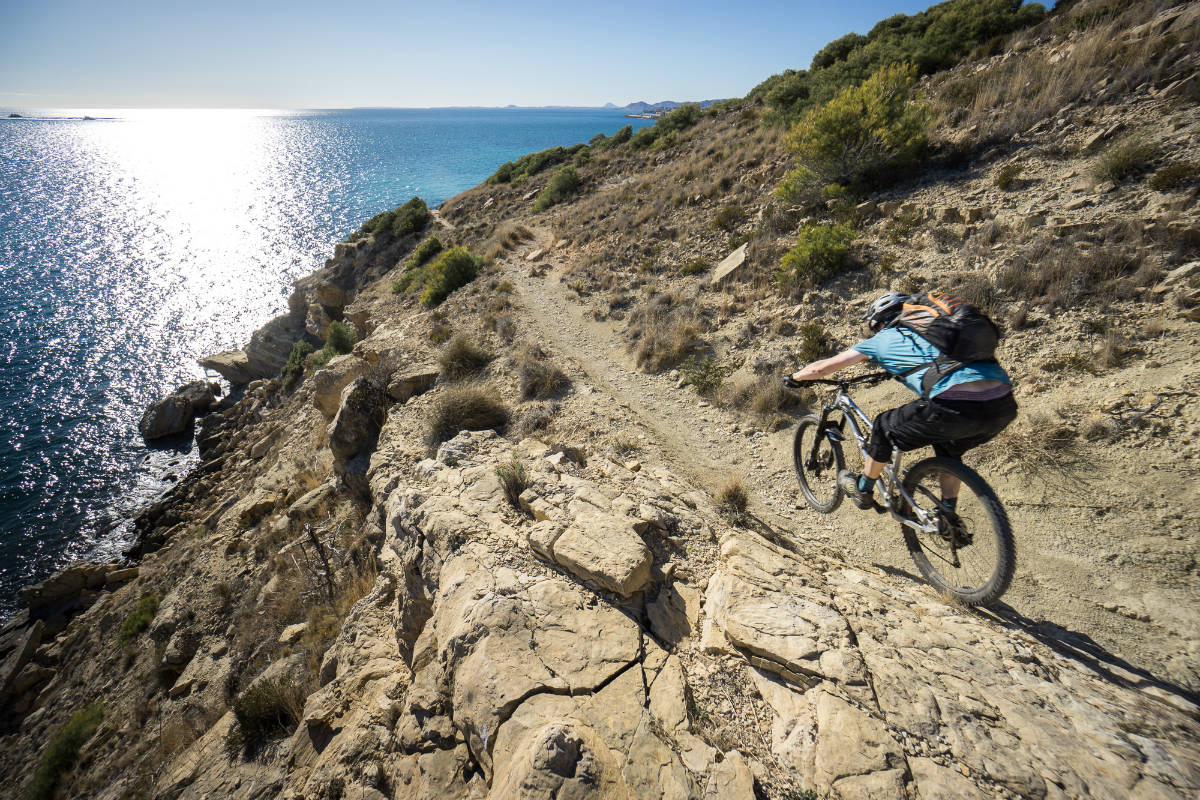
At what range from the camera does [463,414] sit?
8.36m

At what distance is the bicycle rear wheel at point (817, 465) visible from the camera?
540 centimetres

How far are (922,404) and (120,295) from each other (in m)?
54.2

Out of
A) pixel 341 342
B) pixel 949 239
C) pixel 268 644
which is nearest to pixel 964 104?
pixel 949 239

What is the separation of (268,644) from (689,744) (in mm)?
7626

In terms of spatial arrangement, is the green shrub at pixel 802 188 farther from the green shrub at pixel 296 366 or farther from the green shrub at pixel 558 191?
the green shrub at pixel 296 366

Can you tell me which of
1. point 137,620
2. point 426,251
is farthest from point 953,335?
point 426,251

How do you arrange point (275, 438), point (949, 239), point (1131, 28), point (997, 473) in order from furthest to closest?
point (275, 438) → point (1131, 28) → point (949, 239) → point (997, 473)

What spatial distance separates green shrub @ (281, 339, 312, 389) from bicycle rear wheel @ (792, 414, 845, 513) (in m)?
23.4

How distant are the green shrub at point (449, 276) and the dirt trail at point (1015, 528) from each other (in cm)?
1055

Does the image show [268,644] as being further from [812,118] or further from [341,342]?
[812,118]

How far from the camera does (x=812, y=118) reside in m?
12.5

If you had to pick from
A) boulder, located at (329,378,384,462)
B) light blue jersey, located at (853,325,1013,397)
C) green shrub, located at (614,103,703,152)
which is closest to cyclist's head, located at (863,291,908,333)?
light blue jersey, located at (853,325,1013,397)

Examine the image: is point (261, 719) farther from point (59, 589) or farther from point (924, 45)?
point (924, 45)

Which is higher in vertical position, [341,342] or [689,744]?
[689,744]
